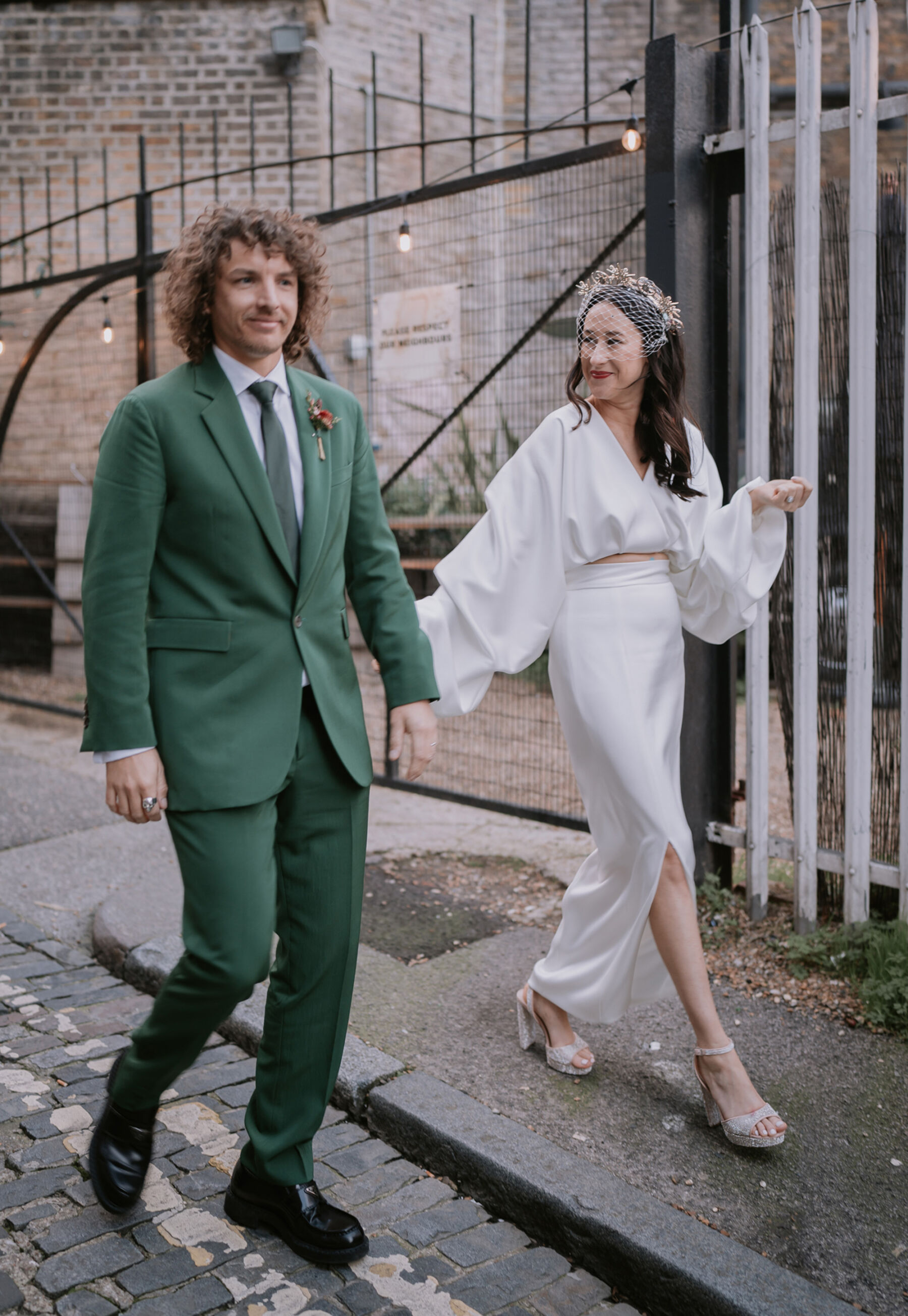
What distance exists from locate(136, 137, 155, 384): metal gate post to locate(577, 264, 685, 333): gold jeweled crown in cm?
455

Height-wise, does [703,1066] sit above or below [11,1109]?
above

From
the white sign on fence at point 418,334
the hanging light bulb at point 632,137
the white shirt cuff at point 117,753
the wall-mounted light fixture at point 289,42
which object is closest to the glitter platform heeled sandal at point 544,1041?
the white shirt cuff at point 117,753

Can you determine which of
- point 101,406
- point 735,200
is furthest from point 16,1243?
point 101,406

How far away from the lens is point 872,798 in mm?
3613

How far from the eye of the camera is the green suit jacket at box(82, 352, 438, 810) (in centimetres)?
213

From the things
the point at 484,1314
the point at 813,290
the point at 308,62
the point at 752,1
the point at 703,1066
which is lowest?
the point at 484,1314

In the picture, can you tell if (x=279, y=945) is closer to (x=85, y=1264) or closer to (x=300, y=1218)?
(x=300, y=1218)

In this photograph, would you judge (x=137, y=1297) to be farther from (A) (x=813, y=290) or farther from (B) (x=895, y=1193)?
→ (A) (x=813, y=290)

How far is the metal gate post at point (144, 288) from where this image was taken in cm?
688

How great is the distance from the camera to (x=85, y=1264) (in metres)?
2.33

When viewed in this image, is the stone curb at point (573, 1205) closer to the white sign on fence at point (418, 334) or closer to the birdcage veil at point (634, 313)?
the birdcage veil at point (634, 313)

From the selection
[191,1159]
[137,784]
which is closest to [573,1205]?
[191,1159]

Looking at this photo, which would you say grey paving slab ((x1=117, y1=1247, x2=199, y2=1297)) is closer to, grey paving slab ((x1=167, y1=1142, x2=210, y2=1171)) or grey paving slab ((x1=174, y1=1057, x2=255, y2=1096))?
grey paving slab ((x1=167, y1=1142, x2=210, y2=1171))

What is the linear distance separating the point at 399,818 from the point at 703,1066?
2810mm
